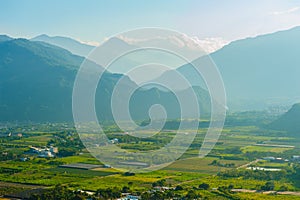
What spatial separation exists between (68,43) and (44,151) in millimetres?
128871

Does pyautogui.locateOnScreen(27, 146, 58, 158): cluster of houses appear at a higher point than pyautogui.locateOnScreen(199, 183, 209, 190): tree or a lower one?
higher

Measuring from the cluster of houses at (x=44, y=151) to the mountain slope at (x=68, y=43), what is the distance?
11964 centimetres

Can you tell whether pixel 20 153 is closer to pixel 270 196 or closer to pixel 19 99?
pixel 270 196

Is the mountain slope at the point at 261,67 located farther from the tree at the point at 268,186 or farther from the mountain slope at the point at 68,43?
the tree at the point at 268,186

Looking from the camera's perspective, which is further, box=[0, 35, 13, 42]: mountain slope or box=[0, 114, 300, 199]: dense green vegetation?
box=[0, 35, 13, 42]: mountain slope

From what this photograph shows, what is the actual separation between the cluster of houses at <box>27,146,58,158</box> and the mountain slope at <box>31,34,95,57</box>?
393ft

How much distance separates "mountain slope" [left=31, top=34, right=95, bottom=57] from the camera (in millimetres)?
143625

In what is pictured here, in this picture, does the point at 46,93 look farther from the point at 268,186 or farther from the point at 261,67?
the point at 261,67

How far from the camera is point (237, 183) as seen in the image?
16156 millimetres

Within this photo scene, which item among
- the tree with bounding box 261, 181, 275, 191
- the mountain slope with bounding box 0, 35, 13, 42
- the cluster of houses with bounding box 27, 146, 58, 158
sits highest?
the mountain slope with bounding box 0, 35, 13, 42

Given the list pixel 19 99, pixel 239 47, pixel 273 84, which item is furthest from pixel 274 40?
pixel 19 99

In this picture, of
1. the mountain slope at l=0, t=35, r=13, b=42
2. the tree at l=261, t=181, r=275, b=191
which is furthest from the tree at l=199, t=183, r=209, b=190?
the mountain slope at l=0, t=35, r=13, b=42

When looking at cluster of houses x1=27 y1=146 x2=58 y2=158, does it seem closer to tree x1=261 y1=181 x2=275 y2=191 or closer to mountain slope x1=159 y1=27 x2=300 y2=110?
tree x1=261 y1=181 x2=275 y2=191

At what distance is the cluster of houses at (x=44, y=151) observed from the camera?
902 inches
